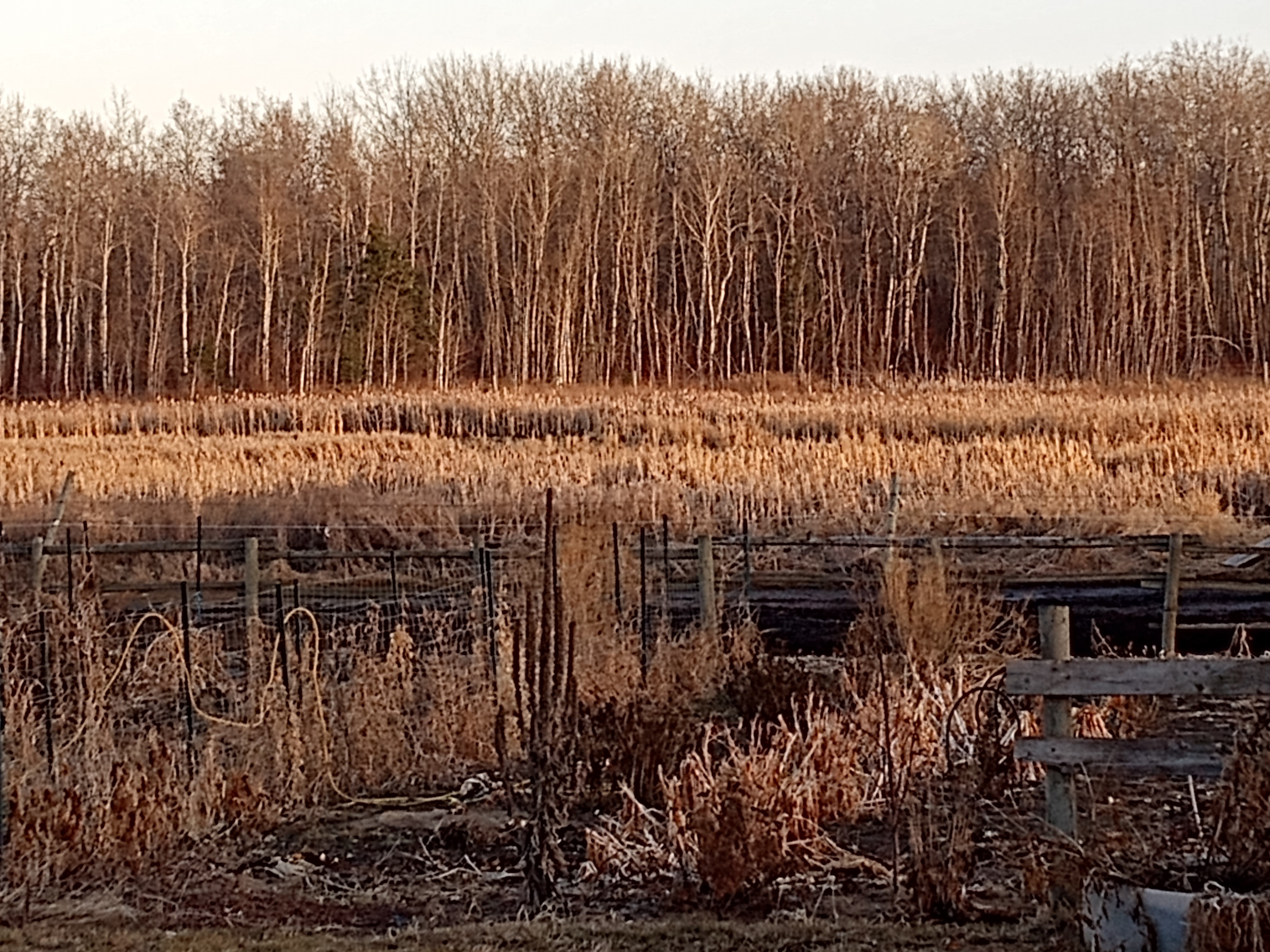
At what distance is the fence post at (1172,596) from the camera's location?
13039 millimetres

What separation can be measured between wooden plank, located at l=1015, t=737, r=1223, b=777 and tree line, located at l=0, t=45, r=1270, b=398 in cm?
4418

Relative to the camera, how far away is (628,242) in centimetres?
5506

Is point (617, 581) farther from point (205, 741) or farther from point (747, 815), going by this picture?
point (747, 815)

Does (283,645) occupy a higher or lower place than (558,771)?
higher

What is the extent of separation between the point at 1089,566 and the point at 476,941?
13.6 meters

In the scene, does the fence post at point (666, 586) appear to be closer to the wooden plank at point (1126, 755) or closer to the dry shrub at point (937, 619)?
the dry shrub at point (937, 619)

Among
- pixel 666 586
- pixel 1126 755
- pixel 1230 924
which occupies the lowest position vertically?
pixel 1230 924

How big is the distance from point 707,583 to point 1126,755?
298 inches

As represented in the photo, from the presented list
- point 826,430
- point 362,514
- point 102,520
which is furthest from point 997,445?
A: point 102,520

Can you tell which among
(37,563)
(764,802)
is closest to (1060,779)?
(764,802)

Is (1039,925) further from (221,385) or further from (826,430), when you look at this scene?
(221,385)

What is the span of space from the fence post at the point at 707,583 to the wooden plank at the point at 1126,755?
6.95 meters

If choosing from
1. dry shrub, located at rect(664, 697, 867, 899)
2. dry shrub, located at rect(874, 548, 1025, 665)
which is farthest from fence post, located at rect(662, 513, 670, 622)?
dry shrub, located at rect(664, 697, 867, 899)

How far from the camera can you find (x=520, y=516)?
20547 mm
